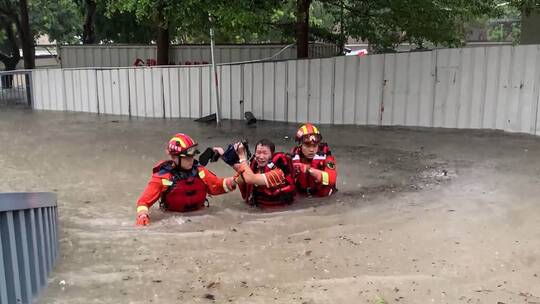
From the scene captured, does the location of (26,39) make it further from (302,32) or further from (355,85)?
(355,85)

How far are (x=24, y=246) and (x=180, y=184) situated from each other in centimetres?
266

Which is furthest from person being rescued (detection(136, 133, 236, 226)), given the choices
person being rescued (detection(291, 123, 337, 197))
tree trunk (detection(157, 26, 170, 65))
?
tree trunk (detection(157, 26, 170, 65))

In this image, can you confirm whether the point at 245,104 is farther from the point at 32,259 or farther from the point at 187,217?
the point at 32,259

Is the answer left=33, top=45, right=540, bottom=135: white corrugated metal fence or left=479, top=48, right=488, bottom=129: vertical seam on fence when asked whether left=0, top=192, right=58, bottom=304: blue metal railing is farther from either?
left=479, top=48, right=488, bottom=129: vertical seam on fence

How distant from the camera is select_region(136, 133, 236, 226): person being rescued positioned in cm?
590

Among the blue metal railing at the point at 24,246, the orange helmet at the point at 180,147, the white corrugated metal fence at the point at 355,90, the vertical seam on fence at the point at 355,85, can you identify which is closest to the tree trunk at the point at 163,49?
the white corrugated metal fence at the point at 355,90

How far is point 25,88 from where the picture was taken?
1683cm

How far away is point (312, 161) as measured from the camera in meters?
6.64

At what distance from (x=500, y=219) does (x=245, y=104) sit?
25.3 ft

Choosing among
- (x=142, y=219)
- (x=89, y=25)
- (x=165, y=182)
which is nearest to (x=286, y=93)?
(x=165, y=182)

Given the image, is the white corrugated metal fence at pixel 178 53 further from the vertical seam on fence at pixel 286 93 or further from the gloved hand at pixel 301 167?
the gloved hand at pixel 301 167

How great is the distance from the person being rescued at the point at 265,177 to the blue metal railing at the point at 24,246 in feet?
7.03

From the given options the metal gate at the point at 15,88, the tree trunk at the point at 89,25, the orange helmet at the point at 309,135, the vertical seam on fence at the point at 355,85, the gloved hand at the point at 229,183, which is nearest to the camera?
the gloved hand at the point at 229,183

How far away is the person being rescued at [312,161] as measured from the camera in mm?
6500
